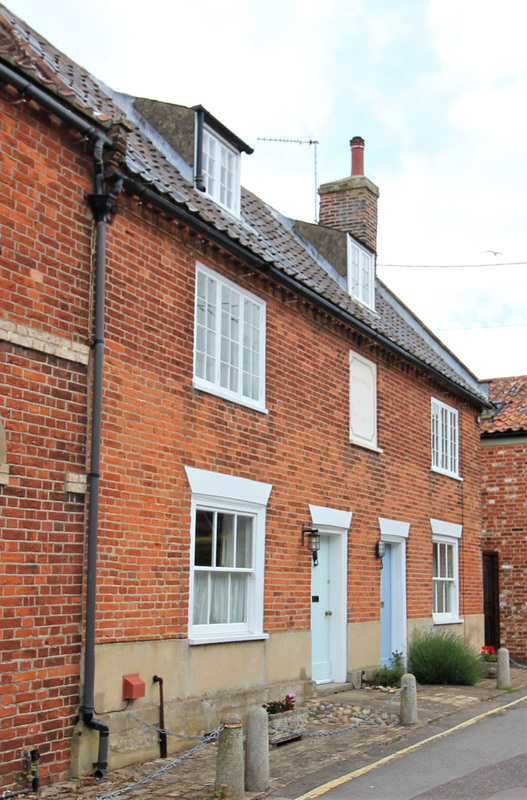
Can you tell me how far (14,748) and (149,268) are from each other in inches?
195

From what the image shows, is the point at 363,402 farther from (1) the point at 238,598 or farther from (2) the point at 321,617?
(1) the point at 238,598

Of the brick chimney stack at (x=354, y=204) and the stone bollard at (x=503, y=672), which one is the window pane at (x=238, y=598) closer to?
the stone bollard at (x=503, y=672)

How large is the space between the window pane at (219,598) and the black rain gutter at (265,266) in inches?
154

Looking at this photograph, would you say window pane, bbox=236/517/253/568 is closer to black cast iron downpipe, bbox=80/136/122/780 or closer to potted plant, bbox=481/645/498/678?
black cast iron downpipe, bbox=80/136/122/780

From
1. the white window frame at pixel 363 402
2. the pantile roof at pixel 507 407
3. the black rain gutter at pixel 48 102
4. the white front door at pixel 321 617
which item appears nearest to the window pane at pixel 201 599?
the white front door at pixel 321 617

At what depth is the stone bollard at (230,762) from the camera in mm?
7227

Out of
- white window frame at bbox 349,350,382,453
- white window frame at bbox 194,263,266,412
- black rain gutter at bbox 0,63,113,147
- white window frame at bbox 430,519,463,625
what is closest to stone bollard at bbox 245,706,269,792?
white window frame at bbox 194,263,266,412

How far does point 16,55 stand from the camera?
8.39m

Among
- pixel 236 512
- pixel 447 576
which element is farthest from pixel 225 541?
pixel 447 576

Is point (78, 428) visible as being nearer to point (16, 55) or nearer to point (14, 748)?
point (14, 748)

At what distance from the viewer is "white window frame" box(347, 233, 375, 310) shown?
1592 cm

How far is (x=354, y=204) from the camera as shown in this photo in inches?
690

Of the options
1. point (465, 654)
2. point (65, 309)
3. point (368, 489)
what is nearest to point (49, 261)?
point (65, 309)

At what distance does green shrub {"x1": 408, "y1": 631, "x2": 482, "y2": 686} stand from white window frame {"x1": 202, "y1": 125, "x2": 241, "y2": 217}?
801cm
